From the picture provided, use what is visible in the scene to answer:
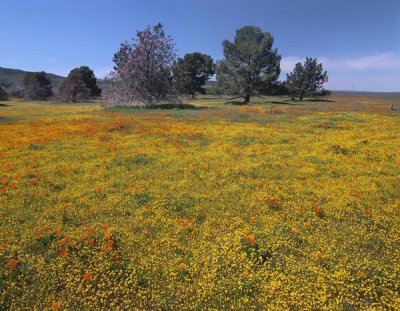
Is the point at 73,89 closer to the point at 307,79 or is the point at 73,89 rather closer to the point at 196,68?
the point at 196,68

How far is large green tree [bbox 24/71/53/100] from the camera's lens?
304 feet

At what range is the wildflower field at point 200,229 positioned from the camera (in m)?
7.25

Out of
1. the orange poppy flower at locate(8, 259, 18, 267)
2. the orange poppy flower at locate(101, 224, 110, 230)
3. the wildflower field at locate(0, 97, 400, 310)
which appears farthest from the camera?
the orange poppy flower at locate(101, 224, 110, 230)

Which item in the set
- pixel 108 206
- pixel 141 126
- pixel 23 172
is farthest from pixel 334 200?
pixel 141 126

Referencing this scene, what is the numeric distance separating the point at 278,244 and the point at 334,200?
442 cm

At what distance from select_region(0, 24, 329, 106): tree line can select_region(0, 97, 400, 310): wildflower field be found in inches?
1348

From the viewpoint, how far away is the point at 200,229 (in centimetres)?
1003

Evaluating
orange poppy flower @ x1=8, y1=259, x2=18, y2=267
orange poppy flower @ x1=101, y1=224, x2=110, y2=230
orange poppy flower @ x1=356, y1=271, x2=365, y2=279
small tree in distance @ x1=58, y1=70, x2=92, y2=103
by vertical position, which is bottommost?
orange poppy flower @ x1=356, y1=271, x2=365, y2=279

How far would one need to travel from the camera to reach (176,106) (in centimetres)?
→ 5206

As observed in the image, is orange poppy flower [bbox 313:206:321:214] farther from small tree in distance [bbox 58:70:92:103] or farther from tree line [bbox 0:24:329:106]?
small tree in distance [bbox 58:70:92:103]

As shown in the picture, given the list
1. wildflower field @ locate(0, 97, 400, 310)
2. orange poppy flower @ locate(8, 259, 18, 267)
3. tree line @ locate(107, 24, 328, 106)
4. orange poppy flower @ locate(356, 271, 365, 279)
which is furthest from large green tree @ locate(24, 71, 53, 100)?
orange poppy flower @ locate(356, 271, 365, 279)

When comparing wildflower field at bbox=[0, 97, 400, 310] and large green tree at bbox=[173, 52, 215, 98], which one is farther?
large green tree at bbox=[173, 52, 215, 98]

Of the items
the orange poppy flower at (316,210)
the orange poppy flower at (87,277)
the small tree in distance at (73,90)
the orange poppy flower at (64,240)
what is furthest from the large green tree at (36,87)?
the orange poppy flower at (316,210)

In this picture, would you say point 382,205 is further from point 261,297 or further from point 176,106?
point 176,106
